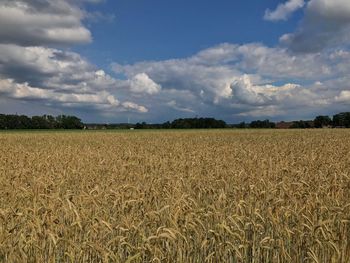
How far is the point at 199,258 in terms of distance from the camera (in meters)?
4.29

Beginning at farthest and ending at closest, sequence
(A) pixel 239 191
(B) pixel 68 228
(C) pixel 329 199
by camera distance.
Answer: (A) pixel 239 191
(C) pixel 329 199
(B) pixel 68 228

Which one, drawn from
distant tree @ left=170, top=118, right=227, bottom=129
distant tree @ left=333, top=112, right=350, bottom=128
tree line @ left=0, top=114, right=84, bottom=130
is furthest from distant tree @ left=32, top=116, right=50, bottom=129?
distant tree @ left=333, top=112, right=350, bottom=128

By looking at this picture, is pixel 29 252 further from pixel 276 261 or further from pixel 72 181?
pixel 72 181

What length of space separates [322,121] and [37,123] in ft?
289

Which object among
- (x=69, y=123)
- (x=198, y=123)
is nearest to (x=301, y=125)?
(x=198, y=123)

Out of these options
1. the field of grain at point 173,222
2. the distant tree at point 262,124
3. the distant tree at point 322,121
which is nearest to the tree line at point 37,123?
the distant tree at point 262,124

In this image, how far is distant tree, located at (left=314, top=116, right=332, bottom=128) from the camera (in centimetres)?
12300

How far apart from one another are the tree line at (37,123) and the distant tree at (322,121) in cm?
7283

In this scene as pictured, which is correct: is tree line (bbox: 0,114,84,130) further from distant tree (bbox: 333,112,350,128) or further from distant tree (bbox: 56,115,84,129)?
distant tree (bbox: 333,112,350,128)

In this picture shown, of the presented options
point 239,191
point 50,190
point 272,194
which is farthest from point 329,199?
point 50,190

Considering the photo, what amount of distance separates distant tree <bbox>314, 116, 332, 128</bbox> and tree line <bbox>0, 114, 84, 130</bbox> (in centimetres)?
7283

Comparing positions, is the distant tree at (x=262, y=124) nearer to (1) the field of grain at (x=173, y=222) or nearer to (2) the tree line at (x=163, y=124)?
(2) the tree line at (x=163, y=124)

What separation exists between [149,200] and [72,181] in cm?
395

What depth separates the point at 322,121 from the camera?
405 feet
